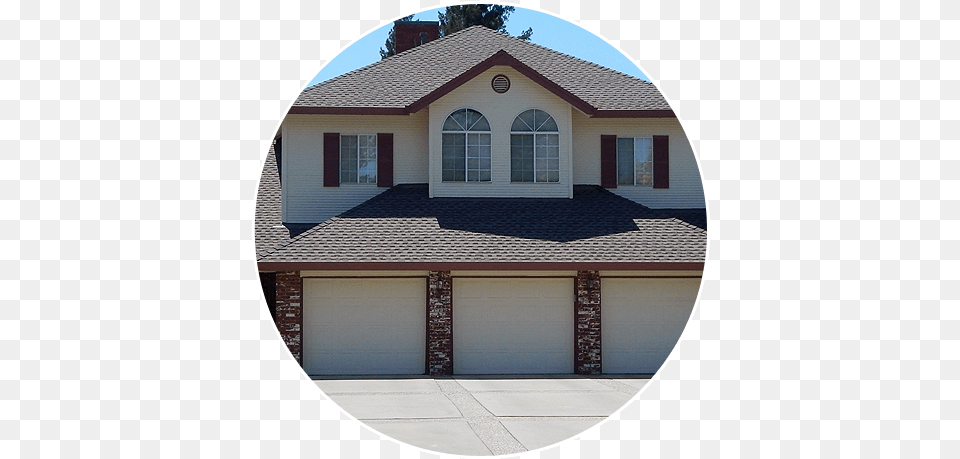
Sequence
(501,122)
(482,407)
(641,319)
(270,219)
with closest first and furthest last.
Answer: (482,407) < (641,319) < (501,122) < (270,219)

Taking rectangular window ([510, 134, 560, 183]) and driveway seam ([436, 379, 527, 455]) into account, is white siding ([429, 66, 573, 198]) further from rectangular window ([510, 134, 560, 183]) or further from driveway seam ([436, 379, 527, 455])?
driveway seam ([436, 379, 527, 455])

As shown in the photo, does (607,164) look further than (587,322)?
Yes

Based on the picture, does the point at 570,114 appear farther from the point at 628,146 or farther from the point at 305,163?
the point at 305,163

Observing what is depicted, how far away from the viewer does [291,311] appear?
18.5 m

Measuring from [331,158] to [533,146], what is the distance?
468cm

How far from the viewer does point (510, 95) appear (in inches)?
807

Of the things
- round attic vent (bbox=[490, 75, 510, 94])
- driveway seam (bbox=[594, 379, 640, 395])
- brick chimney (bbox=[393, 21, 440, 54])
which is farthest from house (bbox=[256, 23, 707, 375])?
brick chimney (bbox=[393, 21, 440, 54])

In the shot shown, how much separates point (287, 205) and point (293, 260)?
334 cm

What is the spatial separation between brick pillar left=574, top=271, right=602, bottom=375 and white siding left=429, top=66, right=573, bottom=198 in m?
2.67

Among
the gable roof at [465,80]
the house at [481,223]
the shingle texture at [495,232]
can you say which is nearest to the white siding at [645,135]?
the house at [481,223]

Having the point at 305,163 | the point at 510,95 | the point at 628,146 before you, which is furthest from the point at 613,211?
the point at 305,163

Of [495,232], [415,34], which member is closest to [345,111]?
[495,232]

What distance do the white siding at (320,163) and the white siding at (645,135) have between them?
3.74 m

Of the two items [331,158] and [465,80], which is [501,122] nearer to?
[465,80]
